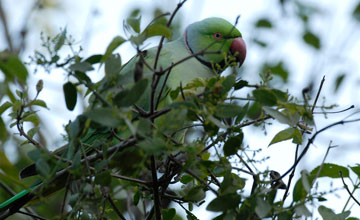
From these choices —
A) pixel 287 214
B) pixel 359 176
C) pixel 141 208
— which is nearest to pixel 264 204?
pixel 287 214

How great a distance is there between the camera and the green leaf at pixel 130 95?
111 cm

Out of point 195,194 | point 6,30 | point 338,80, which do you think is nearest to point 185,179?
point 195,194

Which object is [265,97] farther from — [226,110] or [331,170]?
[331,170]

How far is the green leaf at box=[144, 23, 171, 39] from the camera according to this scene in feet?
3.86

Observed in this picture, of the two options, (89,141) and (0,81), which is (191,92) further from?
(89,141)

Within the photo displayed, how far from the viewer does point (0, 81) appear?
1053mm

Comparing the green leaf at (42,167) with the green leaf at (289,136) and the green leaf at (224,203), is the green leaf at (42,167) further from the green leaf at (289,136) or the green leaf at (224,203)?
the green leaf at (289,136)

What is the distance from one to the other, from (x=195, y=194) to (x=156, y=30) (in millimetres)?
558

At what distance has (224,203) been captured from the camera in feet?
4.06

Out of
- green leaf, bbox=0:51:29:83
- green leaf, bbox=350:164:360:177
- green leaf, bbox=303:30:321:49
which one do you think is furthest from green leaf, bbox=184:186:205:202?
green leaf, bbox=303:30:321:49

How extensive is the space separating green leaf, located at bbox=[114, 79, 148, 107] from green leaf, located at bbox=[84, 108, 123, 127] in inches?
1.9

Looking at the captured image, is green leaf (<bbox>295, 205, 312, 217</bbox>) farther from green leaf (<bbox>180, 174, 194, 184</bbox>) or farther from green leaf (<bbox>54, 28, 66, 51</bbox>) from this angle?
green leaf (<bbox>54, 28, 66, 51</bbox>)

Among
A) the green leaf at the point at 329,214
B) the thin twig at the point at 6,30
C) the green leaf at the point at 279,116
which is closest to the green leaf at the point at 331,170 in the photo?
the green leaf at the point at 329,214

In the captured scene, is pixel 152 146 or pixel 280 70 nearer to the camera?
pixel 152 146
